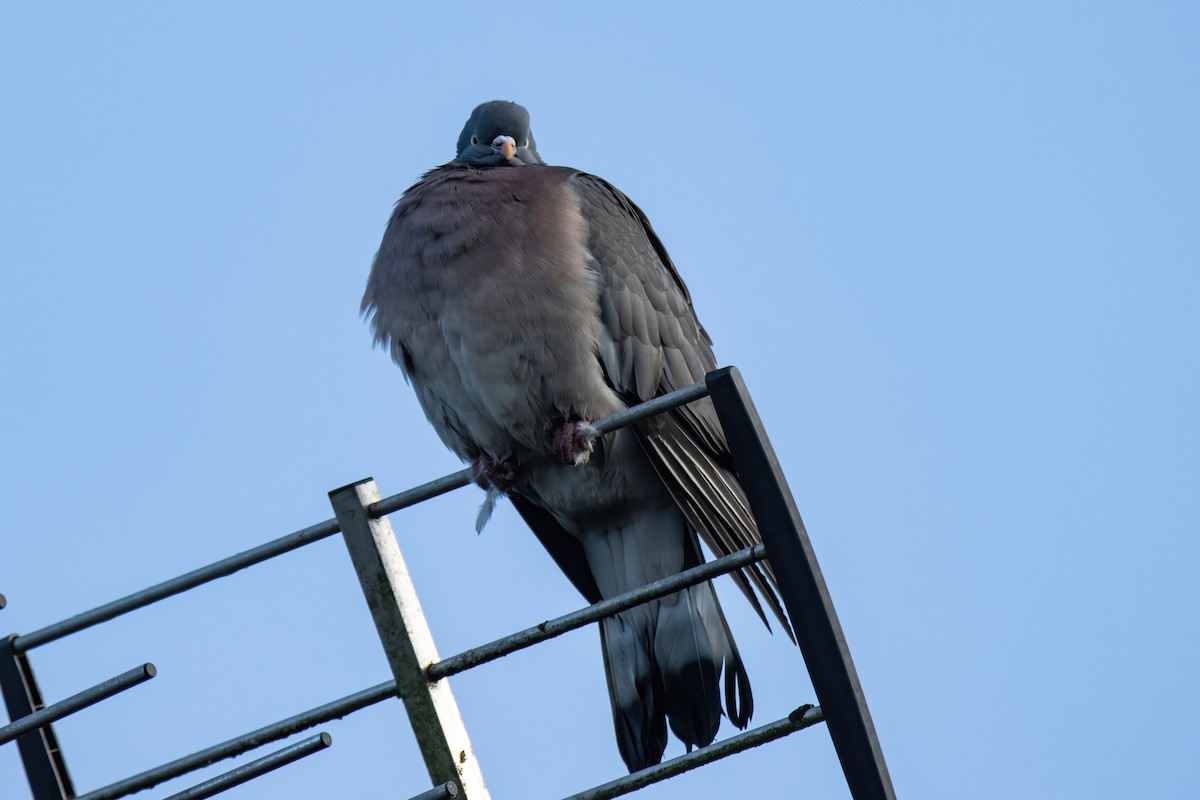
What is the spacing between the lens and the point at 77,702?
2898 millimetres

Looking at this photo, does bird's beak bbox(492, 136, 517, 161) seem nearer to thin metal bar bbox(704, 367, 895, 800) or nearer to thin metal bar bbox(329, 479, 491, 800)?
thin metal bar bbox(329, 479, 491, 800)

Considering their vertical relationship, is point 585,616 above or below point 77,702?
below

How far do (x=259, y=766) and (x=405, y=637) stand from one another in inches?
15.2

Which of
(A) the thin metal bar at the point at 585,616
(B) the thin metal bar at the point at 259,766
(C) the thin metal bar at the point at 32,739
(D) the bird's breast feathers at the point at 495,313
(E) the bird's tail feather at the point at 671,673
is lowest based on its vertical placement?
(E) the bird's tail feather at the point at 671,673

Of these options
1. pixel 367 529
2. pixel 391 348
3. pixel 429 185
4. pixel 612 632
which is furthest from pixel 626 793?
pixel 429 185

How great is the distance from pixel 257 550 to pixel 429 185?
2141 mm

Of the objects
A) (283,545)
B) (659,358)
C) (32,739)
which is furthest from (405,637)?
(659,358)

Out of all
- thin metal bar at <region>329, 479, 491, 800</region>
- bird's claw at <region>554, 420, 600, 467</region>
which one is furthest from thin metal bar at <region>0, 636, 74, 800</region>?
bird's claw at <region>554, 420, 600, 467</region>

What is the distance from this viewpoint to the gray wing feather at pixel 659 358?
4.31 meters

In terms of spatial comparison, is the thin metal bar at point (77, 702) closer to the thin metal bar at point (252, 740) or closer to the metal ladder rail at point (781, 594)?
the thin metal bar at point (252, 740)

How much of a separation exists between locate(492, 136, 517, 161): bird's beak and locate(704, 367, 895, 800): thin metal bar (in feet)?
8.39

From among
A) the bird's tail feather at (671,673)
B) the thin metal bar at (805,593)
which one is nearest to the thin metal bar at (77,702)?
the thin metal bar at (805,593)

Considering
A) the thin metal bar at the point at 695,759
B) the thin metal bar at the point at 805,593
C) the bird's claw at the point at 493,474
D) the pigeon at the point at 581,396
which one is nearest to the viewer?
the thin metal bar at the point at 805,593

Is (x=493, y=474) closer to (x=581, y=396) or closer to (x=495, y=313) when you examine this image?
(x=581, y=396)
